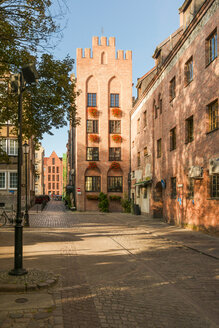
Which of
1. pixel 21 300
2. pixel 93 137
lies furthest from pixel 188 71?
pixel 93 137

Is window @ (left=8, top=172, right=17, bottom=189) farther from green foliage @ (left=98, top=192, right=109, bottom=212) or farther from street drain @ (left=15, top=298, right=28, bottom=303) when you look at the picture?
street drain @ (left=15, top=298, right=28, bottom=303)

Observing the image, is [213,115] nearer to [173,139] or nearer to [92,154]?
[173,139]

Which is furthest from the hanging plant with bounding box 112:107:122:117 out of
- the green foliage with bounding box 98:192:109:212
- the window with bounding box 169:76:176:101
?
the window with bounding box 169:76:176:101

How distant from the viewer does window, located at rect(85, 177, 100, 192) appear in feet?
122

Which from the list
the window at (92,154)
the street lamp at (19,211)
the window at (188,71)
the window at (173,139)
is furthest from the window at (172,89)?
the window at (92,154)

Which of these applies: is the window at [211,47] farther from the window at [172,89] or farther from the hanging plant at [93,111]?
the hanging plant at [93,111]

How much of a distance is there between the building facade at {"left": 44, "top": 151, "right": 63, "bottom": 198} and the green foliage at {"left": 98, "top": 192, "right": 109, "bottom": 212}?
92.9m

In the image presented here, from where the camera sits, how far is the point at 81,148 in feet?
121

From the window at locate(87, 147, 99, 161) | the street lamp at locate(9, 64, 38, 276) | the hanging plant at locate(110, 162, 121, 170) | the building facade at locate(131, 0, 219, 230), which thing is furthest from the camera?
the hanging plant at locate(110, 162, 121, 170)

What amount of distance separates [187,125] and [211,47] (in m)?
4.40

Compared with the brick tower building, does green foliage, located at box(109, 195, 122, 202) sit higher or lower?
lower

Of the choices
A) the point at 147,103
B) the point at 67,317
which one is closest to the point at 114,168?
the point at 147,103

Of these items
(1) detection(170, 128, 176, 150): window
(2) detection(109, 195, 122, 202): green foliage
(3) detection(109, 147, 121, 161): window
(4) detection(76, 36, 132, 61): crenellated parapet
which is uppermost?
(4) detection(76, 36, 132, 61): crenellated parapet

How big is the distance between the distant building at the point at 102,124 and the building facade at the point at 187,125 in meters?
10.7
